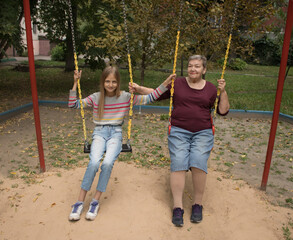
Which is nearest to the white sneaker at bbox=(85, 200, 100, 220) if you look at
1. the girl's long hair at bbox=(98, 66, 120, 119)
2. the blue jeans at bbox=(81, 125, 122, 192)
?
the blue jeans at bbox=(81, 125, 122, 192)

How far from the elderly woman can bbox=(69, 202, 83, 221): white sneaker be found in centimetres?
94

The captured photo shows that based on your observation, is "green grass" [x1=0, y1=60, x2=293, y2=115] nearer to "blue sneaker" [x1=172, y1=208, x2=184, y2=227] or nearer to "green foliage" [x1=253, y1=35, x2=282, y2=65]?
"blue sneaker" [x1=172, y1=208, x2=184, y2=227]

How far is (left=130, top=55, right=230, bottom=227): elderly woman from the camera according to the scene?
3135 millimetres

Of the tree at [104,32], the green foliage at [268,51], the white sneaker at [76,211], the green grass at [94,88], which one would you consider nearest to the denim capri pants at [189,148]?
the white sneaker at [76,211]

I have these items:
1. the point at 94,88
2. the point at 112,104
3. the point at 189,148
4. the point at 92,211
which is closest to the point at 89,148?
the point at 112,104

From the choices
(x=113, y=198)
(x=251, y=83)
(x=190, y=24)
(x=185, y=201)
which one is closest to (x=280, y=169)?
(x=185, y=201)

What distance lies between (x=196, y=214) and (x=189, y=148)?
2.22 ft

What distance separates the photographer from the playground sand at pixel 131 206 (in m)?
2.91

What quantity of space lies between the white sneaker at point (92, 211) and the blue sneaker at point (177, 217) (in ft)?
2.56

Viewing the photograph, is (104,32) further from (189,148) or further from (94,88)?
(94,88)

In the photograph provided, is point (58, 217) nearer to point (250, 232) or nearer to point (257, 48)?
point (250, 232)

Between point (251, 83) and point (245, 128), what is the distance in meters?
7.36

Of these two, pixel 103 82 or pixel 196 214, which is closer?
pixel 196 214

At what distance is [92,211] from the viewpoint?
306cm
